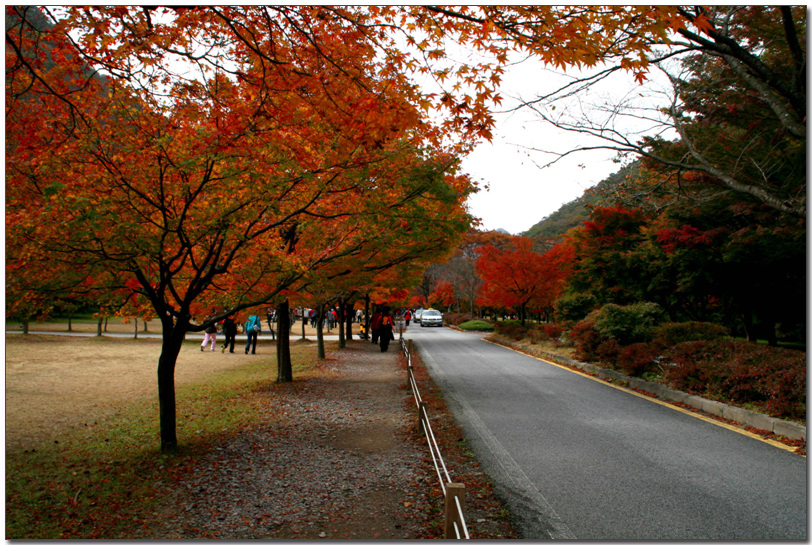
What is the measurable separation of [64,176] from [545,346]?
59.5 feet

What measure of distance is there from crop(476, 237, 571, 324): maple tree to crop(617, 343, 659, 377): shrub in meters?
12.9

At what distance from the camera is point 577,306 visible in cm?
2164

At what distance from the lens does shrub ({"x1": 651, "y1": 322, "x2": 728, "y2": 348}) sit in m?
11.3

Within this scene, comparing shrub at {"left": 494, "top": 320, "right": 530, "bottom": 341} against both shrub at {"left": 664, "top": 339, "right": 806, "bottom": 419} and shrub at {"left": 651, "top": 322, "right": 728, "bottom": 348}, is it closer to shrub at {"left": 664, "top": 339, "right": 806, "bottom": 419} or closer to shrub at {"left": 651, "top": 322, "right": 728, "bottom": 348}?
shrub at {"left": 651, "top": 322, "right": 728, "bottom": 348}

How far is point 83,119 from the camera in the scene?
4824 millimetres

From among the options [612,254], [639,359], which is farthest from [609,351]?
[612,254]

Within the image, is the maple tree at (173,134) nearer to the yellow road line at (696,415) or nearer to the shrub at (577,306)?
the yellow road line at (696,415)

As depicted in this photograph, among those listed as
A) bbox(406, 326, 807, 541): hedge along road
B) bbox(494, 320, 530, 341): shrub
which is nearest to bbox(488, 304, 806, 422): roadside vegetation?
bbox(406, 326, 807, 541): hedge along road

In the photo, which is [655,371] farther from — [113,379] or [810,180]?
[113,379]

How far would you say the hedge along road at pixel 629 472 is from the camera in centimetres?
386

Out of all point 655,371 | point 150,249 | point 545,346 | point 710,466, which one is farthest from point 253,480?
point 545,346

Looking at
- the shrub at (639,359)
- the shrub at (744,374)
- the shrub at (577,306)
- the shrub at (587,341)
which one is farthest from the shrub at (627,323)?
the shrub at (577,306)

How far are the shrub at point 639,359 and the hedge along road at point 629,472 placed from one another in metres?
1.75

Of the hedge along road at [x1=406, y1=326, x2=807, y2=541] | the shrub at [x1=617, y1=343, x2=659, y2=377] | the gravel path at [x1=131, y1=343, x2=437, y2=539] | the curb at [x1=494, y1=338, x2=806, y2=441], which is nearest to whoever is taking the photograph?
the hedge along road at [x1=406, y1=326, x2=807, y2=541]
